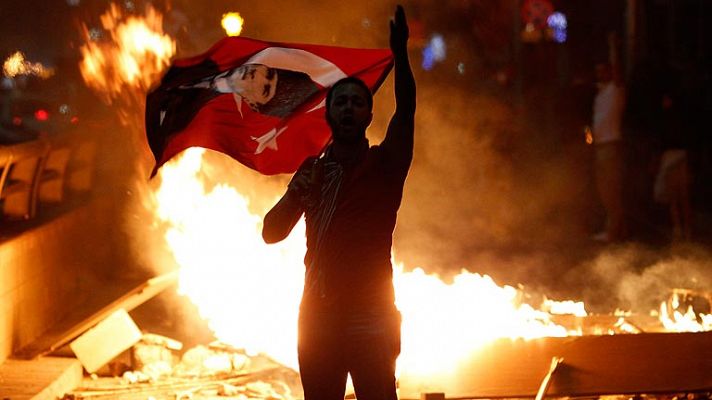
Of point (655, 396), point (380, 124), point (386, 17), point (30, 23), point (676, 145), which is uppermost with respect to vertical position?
point (30, 23)

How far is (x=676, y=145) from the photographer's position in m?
14.0

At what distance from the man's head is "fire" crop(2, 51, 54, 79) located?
1756 inches

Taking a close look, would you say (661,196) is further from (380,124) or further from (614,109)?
(380,124)

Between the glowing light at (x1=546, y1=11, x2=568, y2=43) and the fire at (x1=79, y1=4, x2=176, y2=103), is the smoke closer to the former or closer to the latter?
the fire at (x1=79, y1=4, x2=176, y2=103)

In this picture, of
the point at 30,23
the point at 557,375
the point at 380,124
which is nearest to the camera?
the point at 557,375

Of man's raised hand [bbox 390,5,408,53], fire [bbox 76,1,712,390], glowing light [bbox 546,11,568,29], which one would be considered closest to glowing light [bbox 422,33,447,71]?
glowing light [bbox 546,11,568,29]

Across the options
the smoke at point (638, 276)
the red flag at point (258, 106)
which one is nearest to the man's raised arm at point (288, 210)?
the red flag at point (258, 106)

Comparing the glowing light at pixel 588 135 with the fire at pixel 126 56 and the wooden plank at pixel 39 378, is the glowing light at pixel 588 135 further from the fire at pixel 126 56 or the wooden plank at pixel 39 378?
the wooden plank at pixel 39 378

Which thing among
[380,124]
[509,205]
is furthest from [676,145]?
[380,124]

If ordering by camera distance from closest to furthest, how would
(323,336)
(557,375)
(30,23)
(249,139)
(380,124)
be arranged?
(323,336), (249,139), (557,375), (380,124), (30,23)

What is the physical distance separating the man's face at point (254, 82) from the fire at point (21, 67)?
4307cm

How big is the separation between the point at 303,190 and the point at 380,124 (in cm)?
1240

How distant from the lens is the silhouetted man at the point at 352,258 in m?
4.19

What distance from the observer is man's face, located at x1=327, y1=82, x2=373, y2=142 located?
4.20 metres
